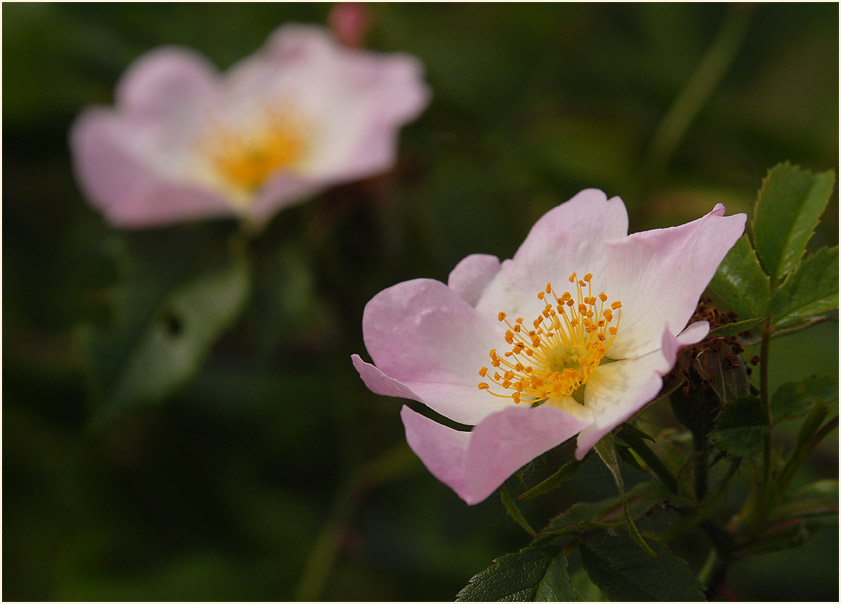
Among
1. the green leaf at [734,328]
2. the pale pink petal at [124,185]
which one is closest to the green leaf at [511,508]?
the green leaf at [734,328]

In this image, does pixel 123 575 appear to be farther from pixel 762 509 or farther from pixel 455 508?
pixel 762 509

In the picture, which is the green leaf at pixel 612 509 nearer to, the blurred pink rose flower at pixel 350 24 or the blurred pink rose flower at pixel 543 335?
the blurred pink rose flower at pixel 543 335

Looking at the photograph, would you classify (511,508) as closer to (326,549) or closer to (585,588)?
(585,588)

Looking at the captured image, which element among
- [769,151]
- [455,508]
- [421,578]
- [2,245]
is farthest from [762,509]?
[2,245]

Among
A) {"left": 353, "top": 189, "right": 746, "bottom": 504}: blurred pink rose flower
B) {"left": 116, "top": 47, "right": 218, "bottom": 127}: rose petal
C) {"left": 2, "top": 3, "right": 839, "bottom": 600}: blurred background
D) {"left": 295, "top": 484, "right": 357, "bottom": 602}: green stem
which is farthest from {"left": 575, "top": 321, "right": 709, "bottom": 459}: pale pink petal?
{"left": 116, "top": 47, "right": 218, "bottom": 127}: rose petal

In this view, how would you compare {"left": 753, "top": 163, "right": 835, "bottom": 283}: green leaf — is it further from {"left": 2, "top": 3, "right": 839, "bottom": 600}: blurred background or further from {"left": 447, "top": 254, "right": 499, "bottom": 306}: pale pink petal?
{"left": 2, "top": 3, "right": 839, "bottom": 600}: blurred background
